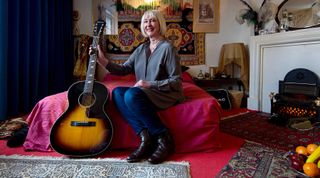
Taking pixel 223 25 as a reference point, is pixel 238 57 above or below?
below

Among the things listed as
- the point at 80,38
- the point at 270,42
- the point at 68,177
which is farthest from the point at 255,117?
the point at 80,38

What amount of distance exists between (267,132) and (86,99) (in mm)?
1629

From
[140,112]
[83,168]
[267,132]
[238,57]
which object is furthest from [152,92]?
[238,57]

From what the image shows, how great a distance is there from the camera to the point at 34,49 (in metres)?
2.94

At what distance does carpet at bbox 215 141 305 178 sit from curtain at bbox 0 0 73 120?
2.33 meters

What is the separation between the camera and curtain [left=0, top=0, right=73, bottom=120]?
2582 mm

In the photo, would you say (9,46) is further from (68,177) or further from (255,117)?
(255,117)

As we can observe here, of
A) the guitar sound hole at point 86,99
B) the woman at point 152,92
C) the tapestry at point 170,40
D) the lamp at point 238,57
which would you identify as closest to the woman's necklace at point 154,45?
the woman at point 152,92

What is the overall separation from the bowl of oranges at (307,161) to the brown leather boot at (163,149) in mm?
742

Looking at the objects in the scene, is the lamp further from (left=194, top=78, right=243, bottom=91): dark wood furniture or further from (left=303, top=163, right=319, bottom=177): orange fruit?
(left=303, top=163, right=319, bottom=177): orange fruit

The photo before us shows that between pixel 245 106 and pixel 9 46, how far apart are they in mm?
3075

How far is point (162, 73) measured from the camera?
181cm

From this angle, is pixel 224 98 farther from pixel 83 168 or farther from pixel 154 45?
pixel 83 168

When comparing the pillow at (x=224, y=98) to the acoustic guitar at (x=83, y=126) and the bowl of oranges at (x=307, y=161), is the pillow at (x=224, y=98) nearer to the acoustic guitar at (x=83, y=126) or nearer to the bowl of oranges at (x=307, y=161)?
the bowl of oranges at (x=307, y=161)
